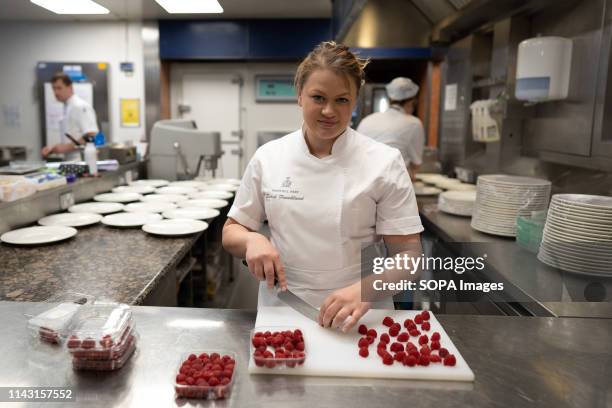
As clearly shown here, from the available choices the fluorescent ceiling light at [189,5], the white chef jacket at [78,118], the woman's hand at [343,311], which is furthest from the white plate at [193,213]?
the white chef jacket at [78,118]

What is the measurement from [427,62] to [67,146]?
12.7 ft

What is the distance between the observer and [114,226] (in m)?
2.40

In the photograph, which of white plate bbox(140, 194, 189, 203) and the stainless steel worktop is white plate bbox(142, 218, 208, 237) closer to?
white plate bbox(140, 194, 189, 203)

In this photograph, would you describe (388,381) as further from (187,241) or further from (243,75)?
(243,75)

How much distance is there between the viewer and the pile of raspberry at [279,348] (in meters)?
0.92

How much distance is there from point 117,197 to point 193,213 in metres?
0.73

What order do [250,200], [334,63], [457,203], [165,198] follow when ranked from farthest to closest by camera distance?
[165,198] < [457,203] < [250,200] < [334,63]

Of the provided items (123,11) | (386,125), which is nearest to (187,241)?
(386,125)

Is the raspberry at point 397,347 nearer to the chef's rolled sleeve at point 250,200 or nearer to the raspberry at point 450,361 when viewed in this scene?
the raspberry at point 450,361

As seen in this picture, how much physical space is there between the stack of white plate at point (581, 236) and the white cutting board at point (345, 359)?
771mm

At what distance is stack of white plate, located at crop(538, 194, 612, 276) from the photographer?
5.12ft

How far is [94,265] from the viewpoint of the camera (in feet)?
5.85

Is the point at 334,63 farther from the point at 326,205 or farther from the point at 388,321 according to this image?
the point at 388,321

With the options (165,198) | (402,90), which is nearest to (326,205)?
(165,198)
